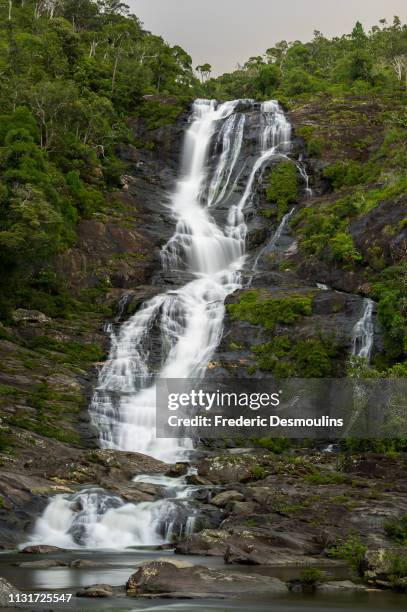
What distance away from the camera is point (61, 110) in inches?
2226

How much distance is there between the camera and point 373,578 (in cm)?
1852

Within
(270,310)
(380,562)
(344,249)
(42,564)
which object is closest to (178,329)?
(270,310)

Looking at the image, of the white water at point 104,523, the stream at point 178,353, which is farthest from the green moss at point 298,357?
the white water at point 104,523

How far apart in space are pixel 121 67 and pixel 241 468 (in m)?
57.8

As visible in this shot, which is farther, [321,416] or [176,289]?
[176,289]

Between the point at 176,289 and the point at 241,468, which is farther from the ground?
the point at 176,289

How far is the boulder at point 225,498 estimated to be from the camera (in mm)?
27109

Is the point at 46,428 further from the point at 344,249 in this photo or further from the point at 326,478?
the point at 344,249

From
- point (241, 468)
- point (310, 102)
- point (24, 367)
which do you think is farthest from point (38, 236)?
point (310, 102)

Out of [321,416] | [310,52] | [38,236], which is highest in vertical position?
[310,52]

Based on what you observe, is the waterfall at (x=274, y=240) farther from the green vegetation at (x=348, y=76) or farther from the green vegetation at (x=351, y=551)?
the green vegetation at (x=351, y=551)

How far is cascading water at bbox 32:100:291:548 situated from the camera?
1027 inches

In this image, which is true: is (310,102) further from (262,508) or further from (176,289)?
(262,508)

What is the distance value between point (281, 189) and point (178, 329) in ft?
64.1
